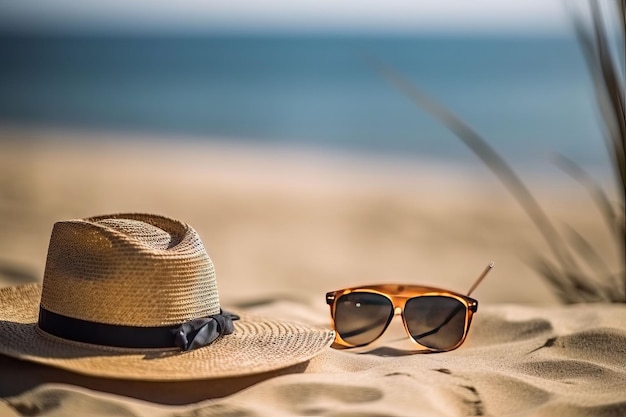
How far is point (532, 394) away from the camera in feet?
6.79

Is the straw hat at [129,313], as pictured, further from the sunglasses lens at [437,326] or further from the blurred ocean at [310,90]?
the blurred ocean at [310,90]

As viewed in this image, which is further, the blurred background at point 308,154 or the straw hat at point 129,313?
the blurred background at point 308,154

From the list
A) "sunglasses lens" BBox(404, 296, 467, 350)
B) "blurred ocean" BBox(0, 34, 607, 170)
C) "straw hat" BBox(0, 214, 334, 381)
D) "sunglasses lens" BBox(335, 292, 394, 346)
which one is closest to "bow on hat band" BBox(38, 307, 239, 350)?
"straw hat" BBox(0, 214, 334, 381)

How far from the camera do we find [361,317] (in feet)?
8.55

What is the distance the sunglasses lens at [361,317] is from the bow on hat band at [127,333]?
1.86ft

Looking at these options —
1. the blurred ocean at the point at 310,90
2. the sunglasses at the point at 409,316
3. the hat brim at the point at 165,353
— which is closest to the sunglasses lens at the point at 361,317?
the sunglasses at the point at 409,316

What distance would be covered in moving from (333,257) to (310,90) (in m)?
11.5

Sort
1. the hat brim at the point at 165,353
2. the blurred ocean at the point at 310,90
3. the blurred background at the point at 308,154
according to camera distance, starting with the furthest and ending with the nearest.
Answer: the blurred ocean at the point at 310,90 < the blurred background at the point at 308,154 < the hat brim at the point at 165,353

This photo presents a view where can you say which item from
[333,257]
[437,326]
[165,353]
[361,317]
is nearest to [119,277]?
[165,353]

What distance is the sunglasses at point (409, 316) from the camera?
258 cm

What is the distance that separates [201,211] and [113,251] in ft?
15.9

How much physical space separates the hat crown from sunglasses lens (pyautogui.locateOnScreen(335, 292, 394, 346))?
576 millimetres

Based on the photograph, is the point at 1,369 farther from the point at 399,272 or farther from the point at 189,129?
the point at 189,129

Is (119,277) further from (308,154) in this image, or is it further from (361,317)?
(308,154)
